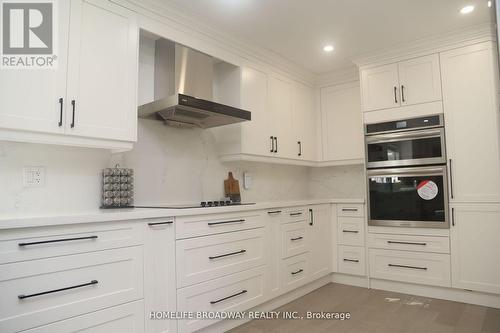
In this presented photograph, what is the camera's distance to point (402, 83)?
11.0 feet

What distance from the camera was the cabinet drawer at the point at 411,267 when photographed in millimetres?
3073

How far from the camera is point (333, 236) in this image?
3.74 m

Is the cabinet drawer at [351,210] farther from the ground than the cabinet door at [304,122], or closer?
closer

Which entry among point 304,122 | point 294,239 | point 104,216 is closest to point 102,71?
point 104,216

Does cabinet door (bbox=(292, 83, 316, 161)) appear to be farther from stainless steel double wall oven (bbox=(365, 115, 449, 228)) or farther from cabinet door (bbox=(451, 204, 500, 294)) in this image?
cabinet door (bbox=(451, 204, 500, 294))

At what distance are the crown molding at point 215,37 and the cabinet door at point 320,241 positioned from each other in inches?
62.0

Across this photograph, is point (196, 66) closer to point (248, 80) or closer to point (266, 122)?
point (248, 80)

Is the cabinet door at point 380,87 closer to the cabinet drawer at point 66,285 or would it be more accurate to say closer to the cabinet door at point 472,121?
the cabinet door at point 472,121

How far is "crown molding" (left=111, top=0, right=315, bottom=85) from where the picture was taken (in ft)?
7.72

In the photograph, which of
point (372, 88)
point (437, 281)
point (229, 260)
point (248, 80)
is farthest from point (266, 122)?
point (437, 281)

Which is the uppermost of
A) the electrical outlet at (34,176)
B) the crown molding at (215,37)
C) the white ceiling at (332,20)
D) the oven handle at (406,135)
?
the white ceiling at (332,20)

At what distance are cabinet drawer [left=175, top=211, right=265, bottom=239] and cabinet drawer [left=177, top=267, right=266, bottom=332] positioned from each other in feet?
1.12

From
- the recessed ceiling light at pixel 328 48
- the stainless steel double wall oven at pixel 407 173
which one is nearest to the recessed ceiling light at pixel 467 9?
the stainless steel double wall oven at pixel 407 173

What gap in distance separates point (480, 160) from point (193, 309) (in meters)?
2.74
